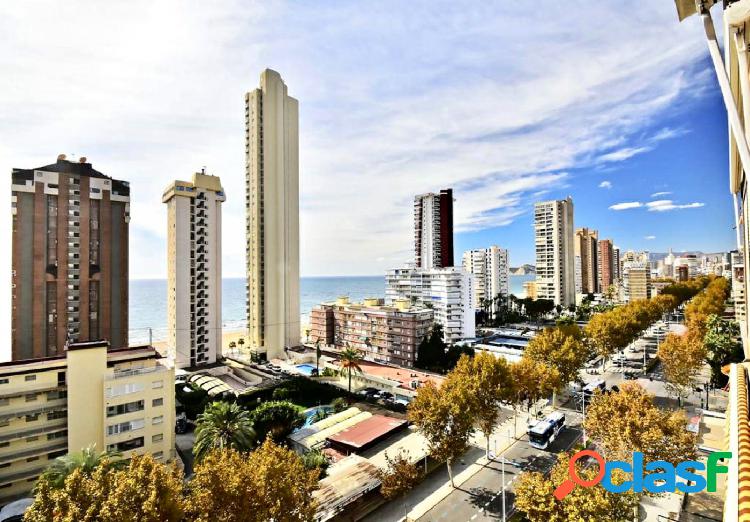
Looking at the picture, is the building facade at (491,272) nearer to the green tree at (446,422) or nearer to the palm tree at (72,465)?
the green tree at (446,422)

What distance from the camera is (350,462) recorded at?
28.0 m

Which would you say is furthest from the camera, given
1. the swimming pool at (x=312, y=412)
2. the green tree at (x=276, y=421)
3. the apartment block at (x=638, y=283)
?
the apartment block at (x=638, y=283)

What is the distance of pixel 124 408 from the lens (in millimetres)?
28625

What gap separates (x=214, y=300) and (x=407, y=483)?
4904 cm

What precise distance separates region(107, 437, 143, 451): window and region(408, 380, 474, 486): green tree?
70.4ft

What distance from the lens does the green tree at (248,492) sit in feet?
50.4

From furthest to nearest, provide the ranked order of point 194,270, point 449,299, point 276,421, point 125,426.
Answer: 1. point 449,299
2. point 194,270
3. point 276,421
4. point 125,426

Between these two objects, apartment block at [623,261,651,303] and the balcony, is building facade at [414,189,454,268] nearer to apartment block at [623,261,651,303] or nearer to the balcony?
apartment block at [623,261,651,303]

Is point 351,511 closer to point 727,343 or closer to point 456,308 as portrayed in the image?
point 727,343

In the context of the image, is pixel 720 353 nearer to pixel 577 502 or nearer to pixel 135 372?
pixel 577 502

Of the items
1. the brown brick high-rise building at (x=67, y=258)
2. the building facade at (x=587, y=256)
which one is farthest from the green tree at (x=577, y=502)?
the building facade at (x=587, y=256)

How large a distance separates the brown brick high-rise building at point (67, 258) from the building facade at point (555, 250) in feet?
368

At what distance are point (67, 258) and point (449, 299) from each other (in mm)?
64564

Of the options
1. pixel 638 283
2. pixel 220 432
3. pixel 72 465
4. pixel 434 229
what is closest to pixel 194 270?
pixel 220 432
